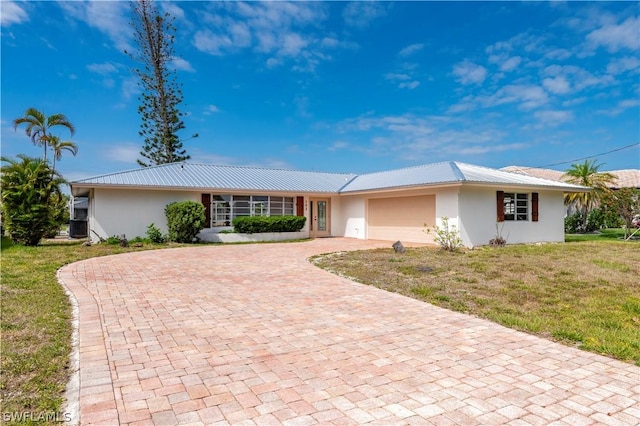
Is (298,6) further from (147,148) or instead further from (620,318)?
(147,148)

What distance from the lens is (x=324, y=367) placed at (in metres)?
3.62

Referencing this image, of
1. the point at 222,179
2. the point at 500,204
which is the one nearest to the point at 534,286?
the point at 500,204

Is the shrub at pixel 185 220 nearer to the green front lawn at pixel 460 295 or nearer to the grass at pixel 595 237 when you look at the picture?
the green front lawn at pixel 460 295

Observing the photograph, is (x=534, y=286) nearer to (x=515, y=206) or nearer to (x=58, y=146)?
(x=515, y=206)

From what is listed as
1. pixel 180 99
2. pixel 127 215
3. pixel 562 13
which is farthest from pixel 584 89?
pixel 180 99

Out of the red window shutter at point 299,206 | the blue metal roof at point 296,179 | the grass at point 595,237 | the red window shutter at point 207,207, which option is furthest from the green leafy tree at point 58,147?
the grass at point 595,237

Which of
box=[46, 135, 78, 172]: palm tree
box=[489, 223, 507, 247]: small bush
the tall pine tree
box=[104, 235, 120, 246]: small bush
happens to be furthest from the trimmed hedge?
the tall pine tree

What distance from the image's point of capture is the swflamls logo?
262 cm

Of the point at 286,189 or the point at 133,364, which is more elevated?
the point at 286,189

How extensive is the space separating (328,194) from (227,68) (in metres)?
9.35

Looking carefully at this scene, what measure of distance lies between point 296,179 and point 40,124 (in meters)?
15.2

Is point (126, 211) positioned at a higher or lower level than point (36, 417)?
higher

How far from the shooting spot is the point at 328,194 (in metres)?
21.0

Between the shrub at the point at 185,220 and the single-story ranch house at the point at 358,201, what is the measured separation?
91 cm
